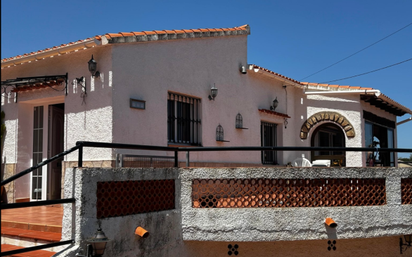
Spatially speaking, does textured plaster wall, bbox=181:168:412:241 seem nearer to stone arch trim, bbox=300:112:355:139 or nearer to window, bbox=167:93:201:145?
window, bbox=167:93:201:145

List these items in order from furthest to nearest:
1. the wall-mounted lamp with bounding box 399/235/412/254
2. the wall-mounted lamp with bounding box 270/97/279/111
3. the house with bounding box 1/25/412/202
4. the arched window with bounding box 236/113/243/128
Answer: the wall-mounted lamp with bounding box 270/97/279/111
the arched window with bounding box 236/113/243/128
the house with bounding box 1/25/412/202
the wall-mounted lamp with bounding box 399/235/412/254

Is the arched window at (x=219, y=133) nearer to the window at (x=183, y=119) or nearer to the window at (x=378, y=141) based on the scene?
the window at (x=183, y=119)

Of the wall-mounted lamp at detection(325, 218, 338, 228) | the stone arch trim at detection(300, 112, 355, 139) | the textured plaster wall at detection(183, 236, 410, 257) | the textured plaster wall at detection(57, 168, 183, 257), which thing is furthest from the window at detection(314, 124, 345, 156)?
the textured plaster wall at detection(57, 168, 183, 257)

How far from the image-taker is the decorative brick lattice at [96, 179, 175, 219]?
16.9 ft

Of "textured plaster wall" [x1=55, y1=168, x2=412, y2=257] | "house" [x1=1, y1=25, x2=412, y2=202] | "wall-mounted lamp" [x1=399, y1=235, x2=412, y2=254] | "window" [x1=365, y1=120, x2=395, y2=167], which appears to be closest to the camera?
"textured plaster wall" [x1=55, y1=168, x2=412, y2=257]

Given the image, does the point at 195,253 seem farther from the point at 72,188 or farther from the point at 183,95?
the point at 183,95

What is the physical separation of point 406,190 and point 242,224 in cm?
305

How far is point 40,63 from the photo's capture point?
8648 millimetres

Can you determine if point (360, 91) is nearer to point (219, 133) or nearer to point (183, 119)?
point (219, 133)

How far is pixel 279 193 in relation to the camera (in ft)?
21.6

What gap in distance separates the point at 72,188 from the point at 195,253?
102 inches

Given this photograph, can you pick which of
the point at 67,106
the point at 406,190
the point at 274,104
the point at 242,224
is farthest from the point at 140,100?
the point at 274,104

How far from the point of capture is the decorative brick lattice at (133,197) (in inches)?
203

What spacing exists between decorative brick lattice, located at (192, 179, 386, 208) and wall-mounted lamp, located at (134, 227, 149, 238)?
115 centimetres
